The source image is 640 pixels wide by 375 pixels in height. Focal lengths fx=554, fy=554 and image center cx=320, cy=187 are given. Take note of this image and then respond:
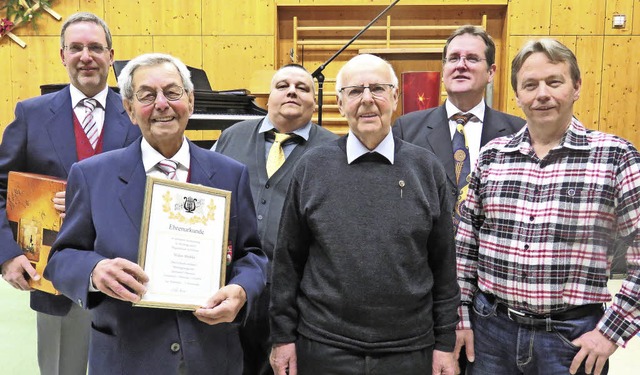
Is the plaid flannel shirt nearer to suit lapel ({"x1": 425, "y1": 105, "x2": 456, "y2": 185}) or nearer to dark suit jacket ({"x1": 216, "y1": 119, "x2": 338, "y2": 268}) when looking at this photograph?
suit lapel ({"x1": 425, "y1": 105, "x2": 456, "y2": 185})

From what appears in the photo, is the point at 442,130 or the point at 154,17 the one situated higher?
the point at 154,17

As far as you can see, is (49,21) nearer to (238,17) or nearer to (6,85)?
(6,85)

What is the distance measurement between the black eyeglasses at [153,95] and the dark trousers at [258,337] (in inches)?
35.7

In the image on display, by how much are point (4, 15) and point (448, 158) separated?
7.48 metres

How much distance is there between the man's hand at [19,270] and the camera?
6.12ft

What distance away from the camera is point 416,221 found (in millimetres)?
1541

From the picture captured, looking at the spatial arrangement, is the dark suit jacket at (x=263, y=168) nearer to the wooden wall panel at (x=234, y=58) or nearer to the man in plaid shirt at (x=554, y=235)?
the man in plaid shirt at (x=554, y=235)

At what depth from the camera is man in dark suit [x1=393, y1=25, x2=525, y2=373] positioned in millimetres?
2057

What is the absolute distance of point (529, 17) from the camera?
7.34m

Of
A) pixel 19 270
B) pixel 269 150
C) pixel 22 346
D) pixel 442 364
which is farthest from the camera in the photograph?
pixel 22 346

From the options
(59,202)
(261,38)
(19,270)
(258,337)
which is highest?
(261,38)

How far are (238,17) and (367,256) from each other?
21.6ft

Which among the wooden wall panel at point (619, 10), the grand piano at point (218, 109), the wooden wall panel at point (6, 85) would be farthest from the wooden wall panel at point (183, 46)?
the wooden wall panel at point (619, 10)

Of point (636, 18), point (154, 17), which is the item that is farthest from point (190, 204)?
point (636, 18)
